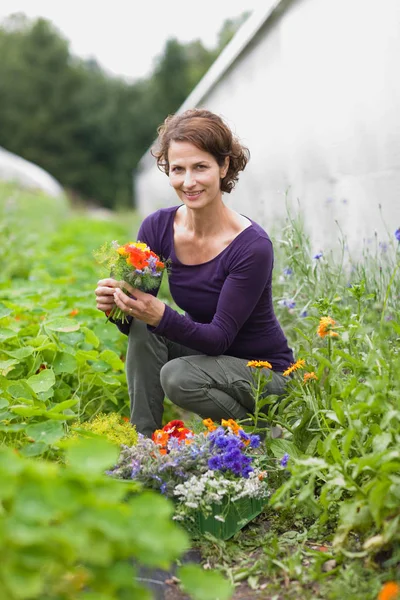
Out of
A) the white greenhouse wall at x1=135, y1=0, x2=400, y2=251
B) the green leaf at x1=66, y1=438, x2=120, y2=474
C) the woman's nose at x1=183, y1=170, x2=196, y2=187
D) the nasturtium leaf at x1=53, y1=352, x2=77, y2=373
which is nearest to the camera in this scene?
the green leaf at x1=66, y1=438, x2=120, y2=474

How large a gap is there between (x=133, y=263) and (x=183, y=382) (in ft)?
1.51

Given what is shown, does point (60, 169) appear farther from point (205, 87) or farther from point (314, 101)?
point (314, 101)

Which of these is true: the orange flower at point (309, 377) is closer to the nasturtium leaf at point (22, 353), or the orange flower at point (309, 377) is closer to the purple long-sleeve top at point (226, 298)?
the purple long-sleeve top at point (226, 298)

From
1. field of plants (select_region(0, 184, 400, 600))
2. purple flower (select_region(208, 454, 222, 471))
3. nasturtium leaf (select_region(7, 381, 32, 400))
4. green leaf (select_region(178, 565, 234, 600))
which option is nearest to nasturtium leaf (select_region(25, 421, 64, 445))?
field of plants (select_region(0, 184, 400, 600))

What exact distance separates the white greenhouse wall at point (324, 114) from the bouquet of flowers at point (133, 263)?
1.06 metres

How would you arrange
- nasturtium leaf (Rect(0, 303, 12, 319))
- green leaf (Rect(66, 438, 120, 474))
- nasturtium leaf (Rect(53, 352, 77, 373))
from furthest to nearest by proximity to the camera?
nasturtium leaf (Rect(0, 303, 12, 319)), nasturtium leaf (Rect(53, 352, 77, 373)), green leaf (Rect(66, 438, 120, 474))

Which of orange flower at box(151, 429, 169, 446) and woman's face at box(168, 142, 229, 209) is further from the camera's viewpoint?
woman's face at box(168, 142, 229, 209)

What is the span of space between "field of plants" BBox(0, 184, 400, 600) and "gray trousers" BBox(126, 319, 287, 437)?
0.61 ft

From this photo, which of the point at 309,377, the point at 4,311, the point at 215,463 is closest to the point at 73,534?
the point at 215,463

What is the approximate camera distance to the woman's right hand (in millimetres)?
2512

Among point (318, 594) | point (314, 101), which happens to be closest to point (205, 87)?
point (314, 101)

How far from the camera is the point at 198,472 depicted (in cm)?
214

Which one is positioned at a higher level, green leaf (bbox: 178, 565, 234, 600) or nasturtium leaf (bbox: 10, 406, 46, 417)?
nasturtium leaf (bbox: 10, 406, 46, 417)

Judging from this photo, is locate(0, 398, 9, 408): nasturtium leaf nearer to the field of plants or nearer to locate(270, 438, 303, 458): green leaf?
the field of plants
